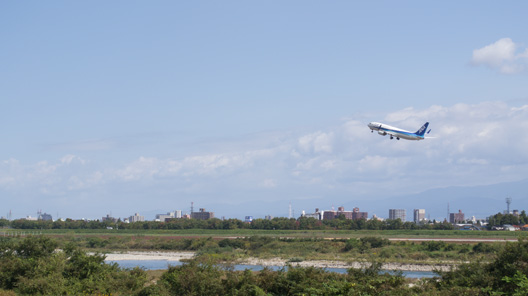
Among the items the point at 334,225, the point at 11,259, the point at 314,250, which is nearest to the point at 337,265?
the point at 314,250

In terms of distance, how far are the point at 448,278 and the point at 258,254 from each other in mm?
60467

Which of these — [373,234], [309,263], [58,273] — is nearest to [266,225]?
[373,234]

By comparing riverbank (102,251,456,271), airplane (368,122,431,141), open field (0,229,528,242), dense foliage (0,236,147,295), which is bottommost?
riverbank (102,251,456,271)

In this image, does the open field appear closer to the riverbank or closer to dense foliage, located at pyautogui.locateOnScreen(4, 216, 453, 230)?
dense foliage, located at pyautogui.locateOnScreen(4, 216, 453, 230)

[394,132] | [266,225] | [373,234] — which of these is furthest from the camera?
[266,225]

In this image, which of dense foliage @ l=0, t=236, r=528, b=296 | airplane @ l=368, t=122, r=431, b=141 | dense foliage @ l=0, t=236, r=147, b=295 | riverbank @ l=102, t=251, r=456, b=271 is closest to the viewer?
dense foliage @ l=0, t=236, r=528, b=296

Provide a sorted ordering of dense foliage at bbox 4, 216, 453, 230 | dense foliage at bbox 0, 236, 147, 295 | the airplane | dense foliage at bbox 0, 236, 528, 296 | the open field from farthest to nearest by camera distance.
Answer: dense foliage at bbox 4, 216, 453, 230 → the open field → the airplane → dense foliage at bbox 0, 236, 147, 295 → dense foliage at bbox 0, 236, 528, 296

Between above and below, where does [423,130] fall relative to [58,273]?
above

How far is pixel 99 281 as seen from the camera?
104 feet

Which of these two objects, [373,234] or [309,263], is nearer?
[309,263]

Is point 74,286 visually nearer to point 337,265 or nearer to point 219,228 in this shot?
point 337,265

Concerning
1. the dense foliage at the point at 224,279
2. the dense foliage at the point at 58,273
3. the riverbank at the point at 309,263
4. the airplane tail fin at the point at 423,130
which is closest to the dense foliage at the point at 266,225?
the airplane tail fin at the point at 423,130

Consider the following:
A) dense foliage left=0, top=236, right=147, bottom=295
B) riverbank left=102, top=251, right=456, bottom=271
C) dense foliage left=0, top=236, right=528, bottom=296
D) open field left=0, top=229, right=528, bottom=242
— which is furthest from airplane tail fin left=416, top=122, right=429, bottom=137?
dense foliage left=0, top=236, right=147, bottom=295

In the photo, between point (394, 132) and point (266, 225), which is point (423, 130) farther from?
point (266, 225)
